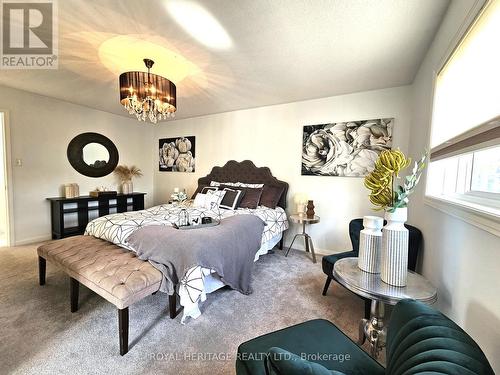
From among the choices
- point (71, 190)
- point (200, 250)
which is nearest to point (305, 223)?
point (200, 250)

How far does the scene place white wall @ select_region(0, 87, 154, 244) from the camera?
11.4 ft

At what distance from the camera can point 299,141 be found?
363cm

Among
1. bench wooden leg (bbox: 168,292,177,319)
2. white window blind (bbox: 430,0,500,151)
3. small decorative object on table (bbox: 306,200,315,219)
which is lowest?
bench wooden leg (bbox: 168,292,177,319)

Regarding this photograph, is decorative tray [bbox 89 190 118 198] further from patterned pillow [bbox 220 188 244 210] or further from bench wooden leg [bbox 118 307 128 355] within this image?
bench wooden leg [bbox 118 307 128 355]

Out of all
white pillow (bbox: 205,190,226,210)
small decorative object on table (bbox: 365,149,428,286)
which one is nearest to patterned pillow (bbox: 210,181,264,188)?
white pillow (bbox: 205,190,226,210)

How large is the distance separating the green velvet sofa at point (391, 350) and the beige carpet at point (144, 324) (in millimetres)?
634

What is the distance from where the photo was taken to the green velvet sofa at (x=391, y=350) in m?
0.55

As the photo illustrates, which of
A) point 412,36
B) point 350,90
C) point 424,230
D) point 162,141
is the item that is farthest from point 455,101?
point 162,141

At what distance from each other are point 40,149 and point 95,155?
83 centimetres

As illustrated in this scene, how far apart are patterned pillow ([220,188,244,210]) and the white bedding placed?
16 cm

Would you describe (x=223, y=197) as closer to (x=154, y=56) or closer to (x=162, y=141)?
(x=154, y=56)

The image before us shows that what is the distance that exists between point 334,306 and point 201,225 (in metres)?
1.58

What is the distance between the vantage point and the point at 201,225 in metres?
2.37
